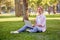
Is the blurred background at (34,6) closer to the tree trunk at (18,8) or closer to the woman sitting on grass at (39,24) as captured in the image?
the tree trunk at (18,8)

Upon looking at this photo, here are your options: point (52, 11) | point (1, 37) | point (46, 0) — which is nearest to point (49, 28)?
point (52, 11)

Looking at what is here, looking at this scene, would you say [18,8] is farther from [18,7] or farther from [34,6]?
[34,6]

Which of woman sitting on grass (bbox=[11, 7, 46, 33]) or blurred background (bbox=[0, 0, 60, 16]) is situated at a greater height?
blurred background (bbox=[0, 0, 60, 16])

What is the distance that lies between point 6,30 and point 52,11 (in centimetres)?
169

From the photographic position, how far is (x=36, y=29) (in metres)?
4.87

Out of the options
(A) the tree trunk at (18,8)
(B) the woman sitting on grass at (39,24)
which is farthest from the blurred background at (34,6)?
(B) the woman sitting on grass at (39,24)

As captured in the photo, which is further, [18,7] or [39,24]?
[18,7]

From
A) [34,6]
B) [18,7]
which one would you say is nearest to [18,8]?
[18,7]

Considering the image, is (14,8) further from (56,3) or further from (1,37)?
(1,37)

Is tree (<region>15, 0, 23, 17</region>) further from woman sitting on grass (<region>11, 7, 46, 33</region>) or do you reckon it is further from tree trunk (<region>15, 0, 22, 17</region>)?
woman sitting on grass (<region>11, 7, 46, 33</region>)

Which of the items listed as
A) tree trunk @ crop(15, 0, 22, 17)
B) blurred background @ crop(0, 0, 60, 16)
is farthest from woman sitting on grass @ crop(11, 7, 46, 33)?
tree trunk @ crop(15, 0, 22, 17)

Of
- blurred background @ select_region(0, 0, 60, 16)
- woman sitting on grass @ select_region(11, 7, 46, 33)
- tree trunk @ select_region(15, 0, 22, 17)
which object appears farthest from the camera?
tree trunk @ select_region(15, 0, 22, 17)

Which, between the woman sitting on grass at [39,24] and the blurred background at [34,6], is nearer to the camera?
the woman sitting on grass at [39,24]

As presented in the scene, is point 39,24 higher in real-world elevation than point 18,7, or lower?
lower
